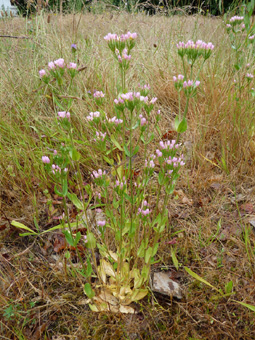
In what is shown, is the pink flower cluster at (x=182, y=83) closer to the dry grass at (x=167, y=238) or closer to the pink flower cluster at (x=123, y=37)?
the pink flower cluster at (x=123, y=37)

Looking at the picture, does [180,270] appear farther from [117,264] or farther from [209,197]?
[209,197]

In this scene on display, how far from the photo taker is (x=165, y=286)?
1415 millimetres

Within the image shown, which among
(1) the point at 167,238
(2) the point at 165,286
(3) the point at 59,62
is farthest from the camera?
(1) the point at 167,238

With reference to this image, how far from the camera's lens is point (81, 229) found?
1795mm

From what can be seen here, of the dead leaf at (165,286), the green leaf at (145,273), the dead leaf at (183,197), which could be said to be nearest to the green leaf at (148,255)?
the green leaf at (145,273)

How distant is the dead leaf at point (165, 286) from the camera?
139 centimetres

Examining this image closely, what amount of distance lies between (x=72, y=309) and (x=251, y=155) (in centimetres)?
182

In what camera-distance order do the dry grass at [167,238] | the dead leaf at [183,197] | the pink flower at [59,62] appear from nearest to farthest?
1. the pink flower at [59,62]
2. the dry grass at [167,238]
3. the dead leaf at [183,197]

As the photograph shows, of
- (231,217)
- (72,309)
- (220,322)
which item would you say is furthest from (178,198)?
(72,309)

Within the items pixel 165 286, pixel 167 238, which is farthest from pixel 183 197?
pixel 165 286

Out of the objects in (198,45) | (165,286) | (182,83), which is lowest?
(165,286)

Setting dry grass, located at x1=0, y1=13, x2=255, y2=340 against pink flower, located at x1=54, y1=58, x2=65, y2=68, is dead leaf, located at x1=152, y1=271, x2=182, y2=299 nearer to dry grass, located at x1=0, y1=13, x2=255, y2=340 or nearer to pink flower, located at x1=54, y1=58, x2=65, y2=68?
dry grass, located at x1=0, y1=13, x2=255, y2=340

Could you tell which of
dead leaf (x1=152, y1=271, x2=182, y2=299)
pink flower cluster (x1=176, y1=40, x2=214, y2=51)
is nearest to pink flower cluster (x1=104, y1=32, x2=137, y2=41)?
pink flower cluster (x1=176, y1=40, x2=214, y2=51)

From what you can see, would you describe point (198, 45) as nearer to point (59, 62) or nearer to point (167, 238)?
point (59, 62)
